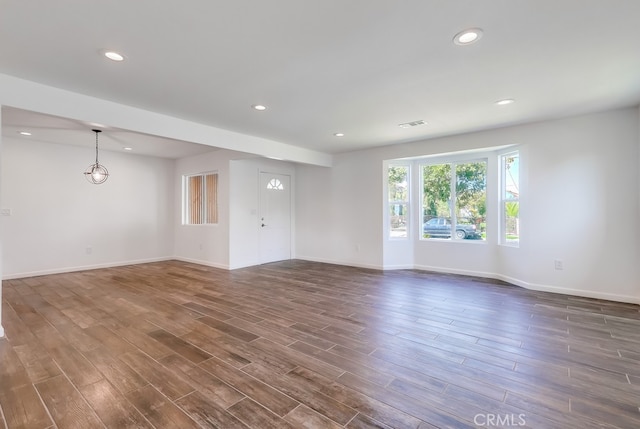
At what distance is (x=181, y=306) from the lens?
3920 millimetres

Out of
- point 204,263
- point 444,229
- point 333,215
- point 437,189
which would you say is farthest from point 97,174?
point 444,229

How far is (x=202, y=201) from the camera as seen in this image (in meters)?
7.27

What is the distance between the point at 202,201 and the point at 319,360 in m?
5.78

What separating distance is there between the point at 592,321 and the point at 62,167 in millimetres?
8828

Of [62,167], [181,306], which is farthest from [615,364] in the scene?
[62,167]

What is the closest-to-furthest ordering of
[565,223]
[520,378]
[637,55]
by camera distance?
[520,378] < [637,55] < [565,223]

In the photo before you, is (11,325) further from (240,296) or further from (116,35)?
(116,35)

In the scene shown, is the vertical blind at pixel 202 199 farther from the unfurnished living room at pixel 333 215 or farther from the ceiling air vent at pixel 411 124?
the ceiling air vent at pixel 411 124

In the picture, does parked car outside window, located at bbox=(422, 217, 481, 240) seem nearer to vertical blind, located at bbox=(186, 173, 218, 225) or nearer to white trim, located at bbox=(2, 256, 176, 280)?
vertical blind, located at bbox=(186, 173, 218, 225)

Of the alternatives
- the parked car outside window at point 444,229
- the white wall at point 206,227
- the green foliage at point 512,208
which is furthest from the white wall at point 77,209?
the green foliage at point 512,208

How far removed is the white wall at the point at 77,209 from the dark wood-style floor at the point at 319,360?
1.56m

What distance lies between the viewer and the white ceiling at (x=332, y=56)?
77.4 inches

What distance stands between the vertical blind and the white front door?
1078mm

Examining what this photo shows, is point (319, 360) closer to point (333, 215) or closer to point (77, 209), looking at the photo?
point (333, 215)
